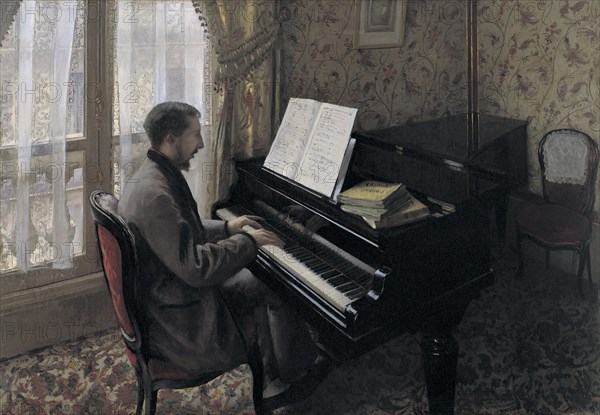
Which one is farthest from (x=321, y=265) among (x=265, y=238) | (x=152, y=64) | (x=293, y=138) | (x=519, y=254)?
(x=152, y=64)

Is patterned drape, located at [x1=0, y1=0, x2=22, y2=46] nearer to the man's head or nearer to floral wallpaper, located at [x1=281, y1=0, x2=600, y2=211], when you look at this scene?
the man's head

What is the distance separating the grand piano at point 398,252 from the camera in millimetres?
1619

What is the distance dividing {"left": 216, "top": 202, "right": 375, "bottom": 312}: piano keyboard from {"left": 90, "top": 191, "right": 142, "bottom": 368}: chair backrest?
0.53m

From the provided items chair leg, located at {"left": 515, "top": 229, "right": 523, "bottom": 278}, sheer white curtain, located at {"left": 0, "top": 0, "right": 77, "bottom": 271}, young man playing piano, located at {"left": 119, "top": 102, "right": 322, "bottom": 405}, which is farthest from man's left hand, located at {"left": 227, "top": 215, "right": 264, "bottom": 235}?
chair leg, located at {"left": 515, "top": 229, "right": 523, "bottom": 278}

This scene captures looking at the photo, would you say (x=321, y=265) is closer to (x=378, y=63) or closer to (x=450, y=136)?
(x=450, y=136)

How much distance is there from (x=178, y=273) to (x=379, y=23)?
6.11 feet

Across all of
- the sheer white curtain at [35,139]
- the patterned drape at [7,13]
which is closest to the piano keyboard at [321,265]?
the sheer white curtain at [35,139]

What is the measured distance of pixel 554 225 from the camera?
5.98 feet

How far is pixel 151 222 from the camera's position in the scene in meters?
1.62

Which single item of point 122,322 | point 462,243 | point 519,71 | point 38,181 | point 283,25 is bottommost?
point 122,322

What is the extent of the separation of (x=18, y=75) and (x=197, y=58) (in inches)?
28.0

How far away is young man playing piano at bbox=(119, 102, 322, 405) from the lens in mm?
1632

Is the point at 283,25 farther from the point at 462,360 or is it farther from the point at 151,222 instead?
the point at 462,360

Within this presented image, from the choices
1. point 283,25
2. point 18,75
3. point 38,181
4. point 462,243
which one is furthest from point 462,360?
point 18,75
